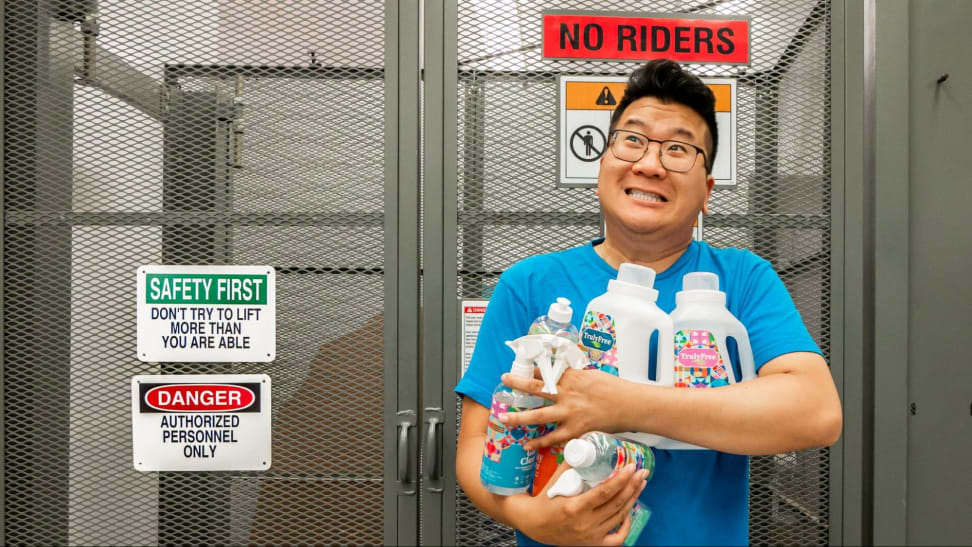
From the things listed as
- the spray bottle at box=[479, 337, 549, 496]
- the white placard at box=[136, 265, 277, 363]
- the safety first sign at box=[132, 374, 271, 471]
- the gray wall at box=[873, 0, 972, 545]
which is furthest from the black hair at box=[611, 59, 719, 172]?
the safety first sign at box=[132, 374, 271, 471]

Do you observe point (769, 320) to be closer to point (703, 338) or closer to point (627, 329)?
point (703, 338)

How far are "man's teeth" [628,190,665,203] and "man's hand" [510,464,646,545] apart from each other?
0.50 meters

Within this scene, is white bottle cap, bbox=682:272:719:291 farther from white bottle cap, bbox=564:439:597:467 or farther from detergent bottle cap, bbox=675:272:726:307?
white bottle cap, bbox=564:439:597:467

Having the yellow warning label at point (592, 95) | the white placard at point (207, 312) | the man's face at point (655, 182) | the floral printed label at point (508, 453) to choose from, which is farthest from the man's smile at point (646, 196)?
the white placard at point (207, 312)

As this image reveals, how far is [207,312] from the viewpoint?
168cm

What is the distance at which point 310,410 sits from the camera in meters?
1.69

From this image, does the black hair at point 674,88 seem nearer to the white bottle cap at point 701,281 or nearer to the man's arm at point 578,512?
the white bottle cap at point 701,281

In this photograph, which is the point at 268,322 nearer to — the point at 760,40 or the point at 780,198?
the point at 780,198

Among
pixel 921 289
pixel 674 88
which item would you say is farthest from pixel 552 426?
pixel 921 289

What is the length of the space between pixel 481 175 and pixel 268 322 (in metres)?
0.72

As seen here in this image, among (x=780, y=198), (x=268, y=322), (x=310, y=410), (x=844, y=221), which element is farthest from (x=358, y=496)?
(x=844, y=221)

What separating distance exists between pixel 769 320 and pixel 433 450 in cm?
93

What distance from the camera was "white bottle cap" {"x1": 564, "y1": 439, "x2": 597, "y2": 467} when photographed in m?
0.89

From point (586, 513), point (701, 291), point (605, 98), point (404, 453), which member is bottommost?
point (404, 453)
